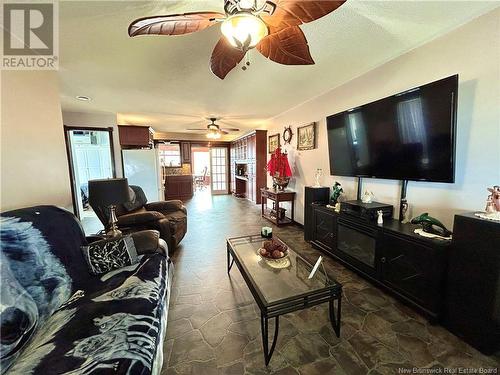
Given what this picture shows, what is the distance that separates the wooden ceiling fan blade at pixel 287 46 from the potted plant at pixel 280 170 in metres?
2.74

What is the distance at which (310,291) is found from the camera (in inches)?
56.2

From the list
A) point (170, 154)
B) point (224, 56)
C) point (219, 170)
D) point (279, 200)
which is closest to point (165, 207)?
point (279, 200)

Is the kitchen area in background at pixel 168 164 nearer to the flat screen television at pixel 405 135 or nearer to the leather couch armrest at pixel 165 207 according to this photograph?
the leather couch armrest at pixel 165 207

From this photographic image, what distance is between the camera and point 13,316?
3.20 feet

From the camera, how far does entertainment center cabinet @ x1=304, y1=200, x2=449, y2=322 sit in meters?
1.59

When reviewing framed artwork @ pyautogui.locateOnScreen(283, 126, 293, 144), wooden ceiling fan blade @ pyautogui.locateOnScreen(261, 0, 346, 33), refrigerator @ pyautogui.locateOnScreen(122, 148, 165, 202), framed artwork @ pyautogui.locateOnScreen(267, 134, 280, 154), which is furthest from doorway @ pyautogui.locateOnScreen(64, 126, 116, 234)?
wooden ceiling fan blade @ pyautogui.locateOnScreen(261, 0, 346, 33)

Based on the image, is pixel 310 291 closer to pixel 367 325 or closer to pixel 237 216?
pixel 367 325

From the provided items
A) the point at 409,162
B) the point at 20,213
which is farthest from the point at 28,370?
the point at 409,162

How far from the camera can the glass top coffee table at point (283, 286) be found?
1.34 meters

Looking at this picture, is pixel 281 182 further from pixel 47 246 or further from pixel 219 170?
pixel 219 170

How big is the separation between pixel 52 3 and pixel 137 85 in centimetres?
144

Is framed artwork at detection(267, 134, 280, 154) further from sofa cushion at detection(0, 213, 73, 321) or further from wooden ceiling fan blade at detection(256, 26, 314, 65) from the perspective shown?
sofa cushion at detection(0, 213, 73, 321)

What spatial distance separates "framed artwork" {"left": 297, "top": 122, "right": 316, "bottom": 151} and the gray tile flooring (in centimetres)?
222

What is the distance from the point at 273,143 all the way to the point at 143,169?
313 cm
